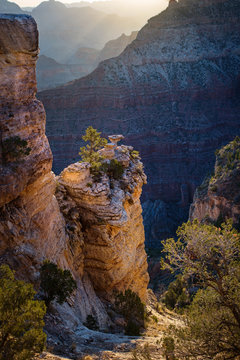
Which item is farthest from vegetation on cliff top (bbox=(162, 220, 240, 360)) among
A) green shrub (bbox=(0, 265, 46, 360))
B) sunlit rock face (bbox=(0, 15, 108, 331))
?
sunlit rock face (bbox=(0, 15, 108, 331))

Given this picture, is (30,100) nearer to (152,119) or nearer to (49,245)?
(49,245)

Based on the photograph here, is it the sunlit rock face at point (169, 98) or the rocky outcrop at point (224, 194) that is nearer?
the rocky outcrop at point (224, 194)

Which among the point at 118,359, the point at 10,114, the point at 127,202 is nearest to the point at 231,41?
the point at 127,202

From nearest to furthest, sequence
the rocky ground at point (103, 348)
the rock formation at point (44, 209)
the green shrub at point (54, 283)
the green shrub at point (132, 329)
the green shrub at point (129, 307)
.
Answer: the rocky ground at point (103, 348)
the green shrub at point (54, 283)
the rock formation at point (44, 209)
the green shrub at point (132, 329)
the green shrub at point (129, 307)

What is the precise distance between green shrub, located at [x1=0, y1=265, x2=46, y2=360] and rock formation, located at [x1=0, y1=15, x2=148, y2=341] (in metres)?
6.27

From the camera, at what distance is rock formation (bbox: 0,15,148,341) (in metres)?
18.1

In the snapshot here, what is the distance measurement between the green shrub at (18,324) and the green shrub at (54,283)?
674 cm

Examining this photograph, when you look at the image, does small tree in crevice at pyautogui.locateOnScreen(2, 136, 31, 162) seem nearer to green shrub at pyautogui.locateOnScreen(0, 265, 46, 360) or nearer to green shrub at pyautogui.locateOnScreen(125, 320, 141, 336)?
green shrub at pyautogui.locateOnScreen(0, 265, 46, 360)

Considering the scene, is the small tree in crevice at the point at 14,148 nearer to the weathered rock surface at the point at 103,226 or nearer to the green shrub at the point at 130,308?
the weathered rock surface at the point at 103,226

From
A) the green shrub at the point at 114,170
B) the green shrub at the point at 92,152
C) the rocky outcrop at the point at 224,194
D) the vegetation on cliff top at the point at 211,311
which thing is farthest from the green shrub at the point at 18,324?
the rocky outcrop at the point at 224,194

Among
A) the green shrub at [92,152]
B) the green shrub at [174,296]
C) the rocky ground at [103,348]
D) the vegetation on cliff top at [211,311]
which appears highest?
the green shrub at [92,152]

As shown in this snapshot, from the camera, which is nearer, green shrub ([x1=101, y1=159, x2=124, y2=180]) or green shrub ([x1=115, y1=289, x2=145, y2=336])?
green shrub ([x1=115, y1=289, x2=145, y2=336])

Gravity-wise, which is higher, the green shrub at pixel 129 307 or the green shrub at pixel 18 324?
the green shrub at pixel 18 324

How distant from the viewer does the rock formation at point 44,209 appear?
18094mm
